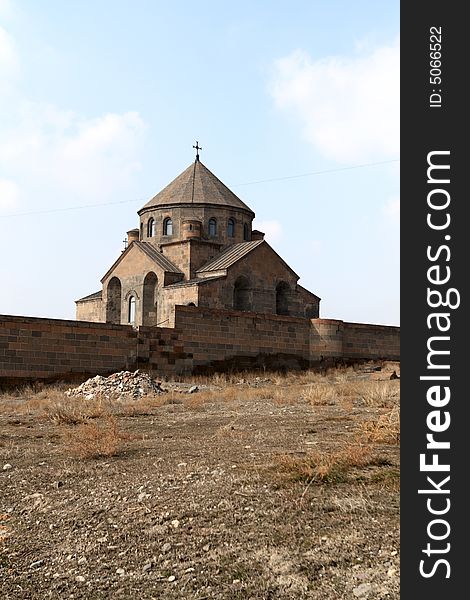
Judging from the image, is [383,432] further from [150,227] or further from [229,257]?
[150,227]

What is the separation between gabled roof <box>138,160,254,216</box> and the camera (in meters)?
33.5

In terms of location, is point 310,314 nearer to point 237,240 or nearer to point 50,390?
point 237,240

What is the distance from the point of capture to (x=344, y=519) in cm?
474

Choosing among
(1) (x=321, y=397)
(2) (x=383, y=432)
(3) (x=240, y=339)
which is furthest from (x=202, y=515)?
(3) (x=240, y=339)

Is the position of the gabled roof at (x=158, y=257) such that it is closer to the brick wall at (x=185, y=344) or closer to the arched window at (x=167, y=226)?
the arched window at (x=167, y=226)

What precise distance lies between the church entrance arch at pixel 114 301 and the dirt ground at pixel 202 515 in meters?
23.7

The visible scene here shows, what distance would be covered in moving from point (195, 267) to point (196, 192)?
16.5 ft

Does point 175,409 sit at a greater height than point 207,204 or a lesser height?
lesser

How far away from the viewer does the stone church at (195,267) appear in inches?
1150

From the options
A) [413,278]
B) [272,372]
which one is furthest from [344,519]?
[272,372]

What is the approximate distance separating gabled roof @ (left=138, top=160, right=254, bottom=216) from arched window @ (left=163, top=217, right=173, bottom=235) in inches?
32.1

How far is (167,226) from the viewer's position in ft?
110

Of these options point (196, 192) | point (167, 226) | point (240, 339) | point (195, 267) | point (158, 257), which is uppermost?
point (196, 192)

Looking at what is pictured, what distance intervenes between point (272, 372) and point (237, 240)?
33.7ft
